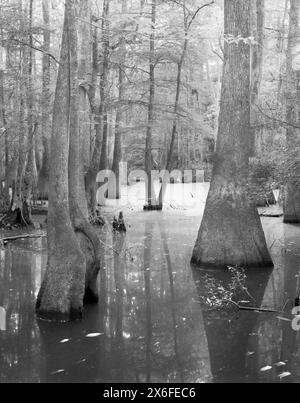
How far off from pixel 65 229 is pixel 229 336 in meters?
2.56

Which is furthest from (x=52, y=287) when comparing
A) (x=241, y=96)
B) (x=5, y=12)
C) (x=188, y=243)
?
(x=5, y=12)

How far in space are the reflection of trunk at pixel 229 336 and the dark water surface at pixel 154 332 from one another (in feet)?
0.03

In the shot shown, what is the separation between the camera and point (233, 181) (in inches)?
382

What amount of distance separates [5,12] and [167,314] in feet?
34.2

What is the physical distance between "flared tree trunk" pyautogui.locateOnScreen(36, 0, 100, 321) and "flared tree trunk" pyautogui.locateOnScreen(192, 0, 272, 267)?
2783 mm

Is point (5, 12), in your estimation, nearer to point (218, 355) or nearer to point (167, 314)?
point (167, 314)

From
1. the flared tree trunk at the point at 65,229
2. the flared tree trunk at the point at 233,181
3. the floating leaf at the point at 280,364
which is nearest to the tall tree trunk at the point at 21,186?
the flared tree trunk at the point at 233,181

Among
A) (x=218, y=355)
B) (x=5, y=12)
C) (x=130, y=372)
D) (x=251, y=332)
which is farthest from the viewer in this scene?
(x=5, y=12)

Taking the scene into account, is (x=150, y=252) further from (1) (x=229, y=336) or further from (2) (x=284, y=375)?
(2) (x=284, y=375)

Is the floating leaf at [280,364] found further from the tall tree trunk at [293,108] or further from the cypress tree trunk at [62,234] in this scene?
the tall tree trunk at [293,108]

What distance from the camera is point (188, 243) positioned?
12750 millimetres

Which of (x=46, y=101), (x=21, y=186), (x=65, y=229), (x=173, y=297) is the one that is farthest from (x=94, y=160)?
(x=65, y=229)

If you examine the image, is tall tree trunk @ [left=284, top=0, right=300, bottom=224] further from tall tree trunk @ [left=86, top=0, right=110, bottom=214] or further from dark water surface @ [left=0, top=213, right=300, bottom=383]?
tall tree trunk @ [left=86, top=0, right=110, bottom=214]
